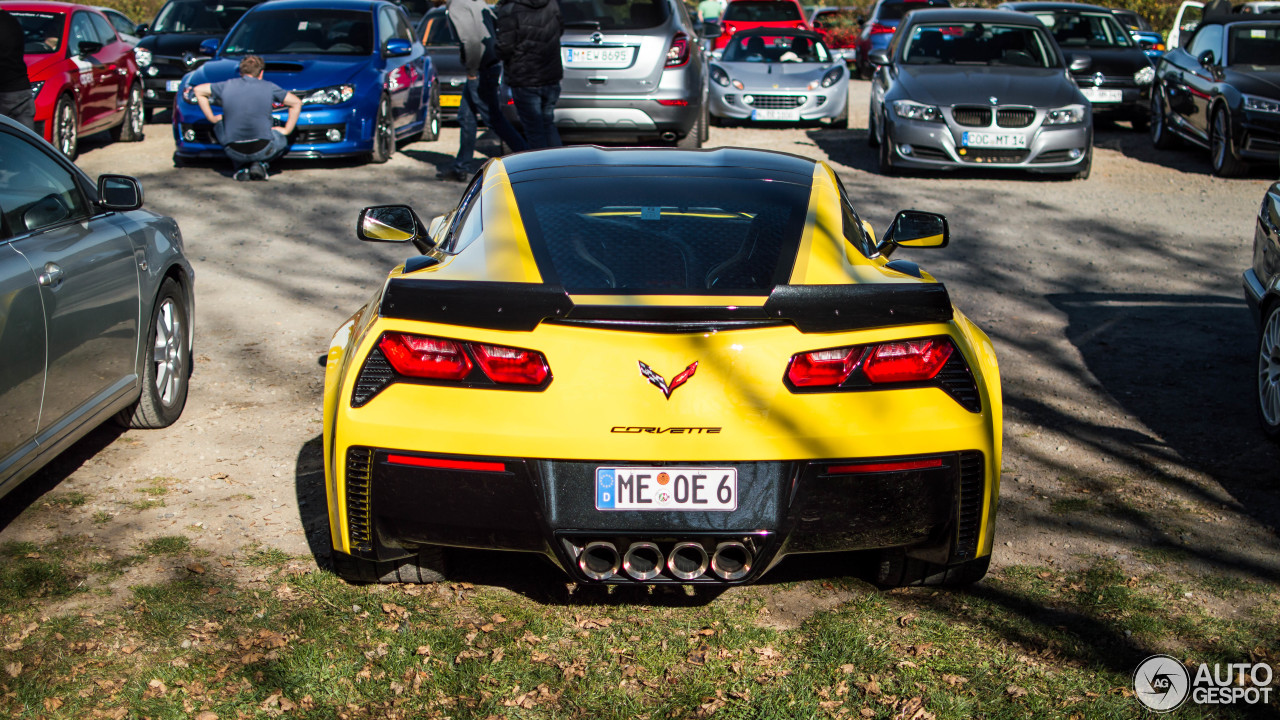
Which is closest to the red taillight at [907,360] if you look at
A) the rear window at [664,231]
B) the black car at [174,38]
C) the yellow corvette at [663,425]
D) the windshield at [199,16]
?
the yellow corvette at [663,425]

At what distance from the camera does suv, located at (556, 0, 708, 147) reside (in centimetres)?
1264

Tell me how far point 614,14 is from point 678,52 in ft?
2.68

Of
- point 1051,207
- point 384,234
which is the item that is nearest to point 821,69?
point 1051,207

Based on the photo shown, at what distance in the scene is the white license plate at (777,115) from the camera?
53.4 ft

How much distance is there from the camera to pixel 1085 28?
1792 centimetres

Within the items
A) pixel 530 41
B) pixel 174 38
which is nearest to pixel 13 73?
pixel 530 41

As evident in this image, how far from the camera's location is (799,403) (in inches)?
128

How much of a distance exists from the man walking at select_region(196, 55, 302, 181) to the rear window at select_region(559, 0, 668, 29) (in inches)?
118

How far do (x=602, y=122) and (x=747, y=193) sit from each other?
8855mm

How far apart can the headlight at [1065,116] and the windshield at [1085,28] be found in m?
5.73

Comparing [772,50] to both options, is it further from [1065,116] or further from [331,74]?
[331,74]

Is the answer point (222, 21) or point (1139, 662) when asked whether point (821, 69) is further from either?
point (1139, 662)

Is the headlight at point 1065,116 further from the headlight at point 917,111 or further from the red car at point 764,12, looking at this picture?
the red car at point 764,12

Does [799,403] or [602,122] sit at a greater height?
[799,403]
